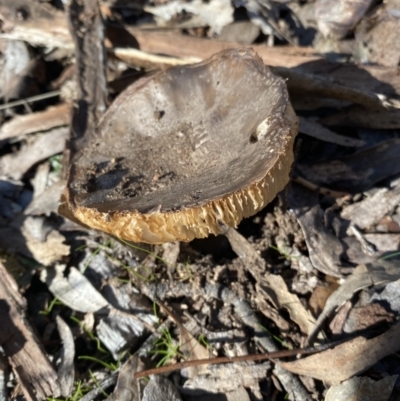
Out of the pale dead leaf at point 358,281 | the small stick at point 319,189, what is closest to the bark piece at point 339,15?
the small stick at point 319,189

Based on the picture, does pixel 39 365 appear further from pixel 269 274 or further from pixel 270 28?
pixel 270 28

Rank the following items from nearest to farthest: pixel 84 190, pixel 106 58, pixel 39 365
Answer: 1. pixel 84 190
2. pixel 39 365
3. pixel 106 58

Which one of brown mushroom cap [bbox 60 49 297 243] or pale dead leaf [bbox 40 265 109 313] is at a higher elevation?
brown mushroom cap [bbox 60 49 297 243]

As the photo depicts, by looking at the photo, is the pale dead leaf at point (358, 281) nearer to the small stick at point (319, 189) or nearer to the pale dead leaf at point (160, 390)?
the small stick at point (319, 189)

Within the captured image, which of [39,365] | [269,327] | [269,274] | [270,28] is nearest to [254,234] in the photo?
[269,274]

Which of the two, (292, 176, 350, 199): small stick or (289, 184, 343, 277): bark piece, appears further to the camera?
(292, 176, 350, 199): small stick

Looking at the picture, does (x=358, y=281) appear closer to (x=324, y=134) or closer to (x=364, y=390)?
(x=364, y=390)

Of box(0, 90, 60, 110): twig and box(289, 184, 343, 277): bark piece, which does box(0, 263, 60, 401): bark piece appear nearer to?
box(0, 90, 60, 110): twig

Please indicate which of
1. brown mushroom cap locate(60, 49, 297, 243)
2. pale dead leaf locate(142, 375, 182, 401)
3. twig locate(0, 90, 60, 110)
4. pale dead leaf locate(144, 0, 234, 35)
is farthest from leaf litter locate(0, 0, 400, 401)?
brown mushroom cap locate(60, 49, 297, 243)
